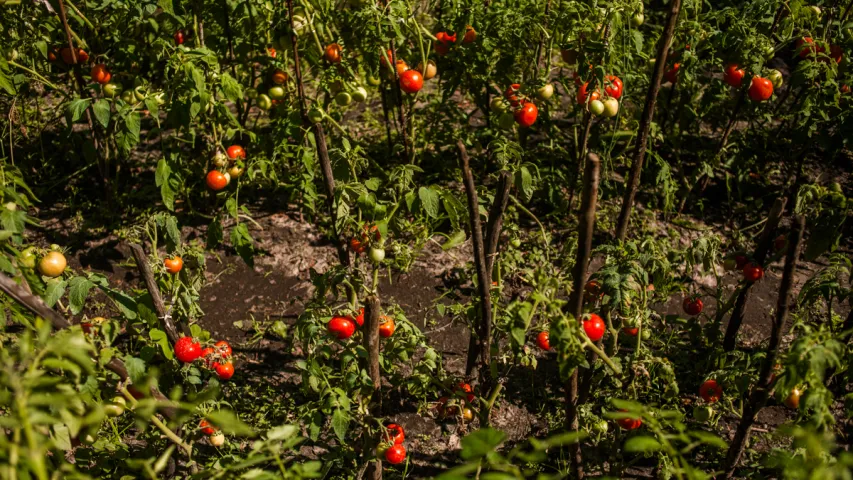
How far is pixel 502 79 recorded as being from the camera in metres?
3.53

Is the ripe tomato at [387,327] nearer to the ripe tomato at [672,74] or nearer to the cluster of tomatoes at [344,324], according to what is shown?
the cluster of tomatoes at [344,324]

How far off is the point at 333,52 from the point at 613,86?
51.2 inches

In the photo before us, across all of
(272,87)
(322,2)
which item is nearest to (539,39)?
(322,2)

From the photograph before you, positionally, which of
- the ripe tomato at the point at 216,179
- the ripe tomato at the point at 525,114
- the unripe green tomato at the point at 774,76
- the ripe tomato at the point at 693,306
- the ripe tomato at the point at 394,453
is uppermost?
the unripe green tomato at the point at 774,76

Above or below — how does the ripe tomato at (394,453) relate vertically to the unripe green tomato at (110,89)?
below

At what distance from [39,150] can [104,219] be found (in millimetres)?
806

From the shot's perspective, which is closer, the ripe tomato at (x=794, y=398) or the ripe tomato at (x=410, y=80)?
the ripe tomato at (x=794, y=398)

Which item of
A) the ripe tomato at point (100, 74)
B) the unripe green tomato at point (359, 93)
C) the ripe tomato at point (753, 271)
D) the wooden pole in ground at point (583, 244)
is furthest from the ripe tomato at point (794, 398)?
the ripe tomato at point (100, 74)

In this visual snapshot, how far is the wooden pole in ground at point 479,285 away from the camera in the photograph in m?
1.87

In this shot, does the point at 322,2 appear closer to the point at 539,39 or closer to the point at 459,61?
the point at 459,61

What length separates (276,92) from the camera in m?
3.23

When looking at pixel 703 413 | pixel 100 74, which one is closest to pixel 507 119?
pixel 703 413

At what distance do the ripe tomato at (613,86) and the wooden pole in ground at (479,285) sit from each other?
926mm

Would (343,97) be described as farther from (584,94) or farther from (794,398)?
(794,398)
